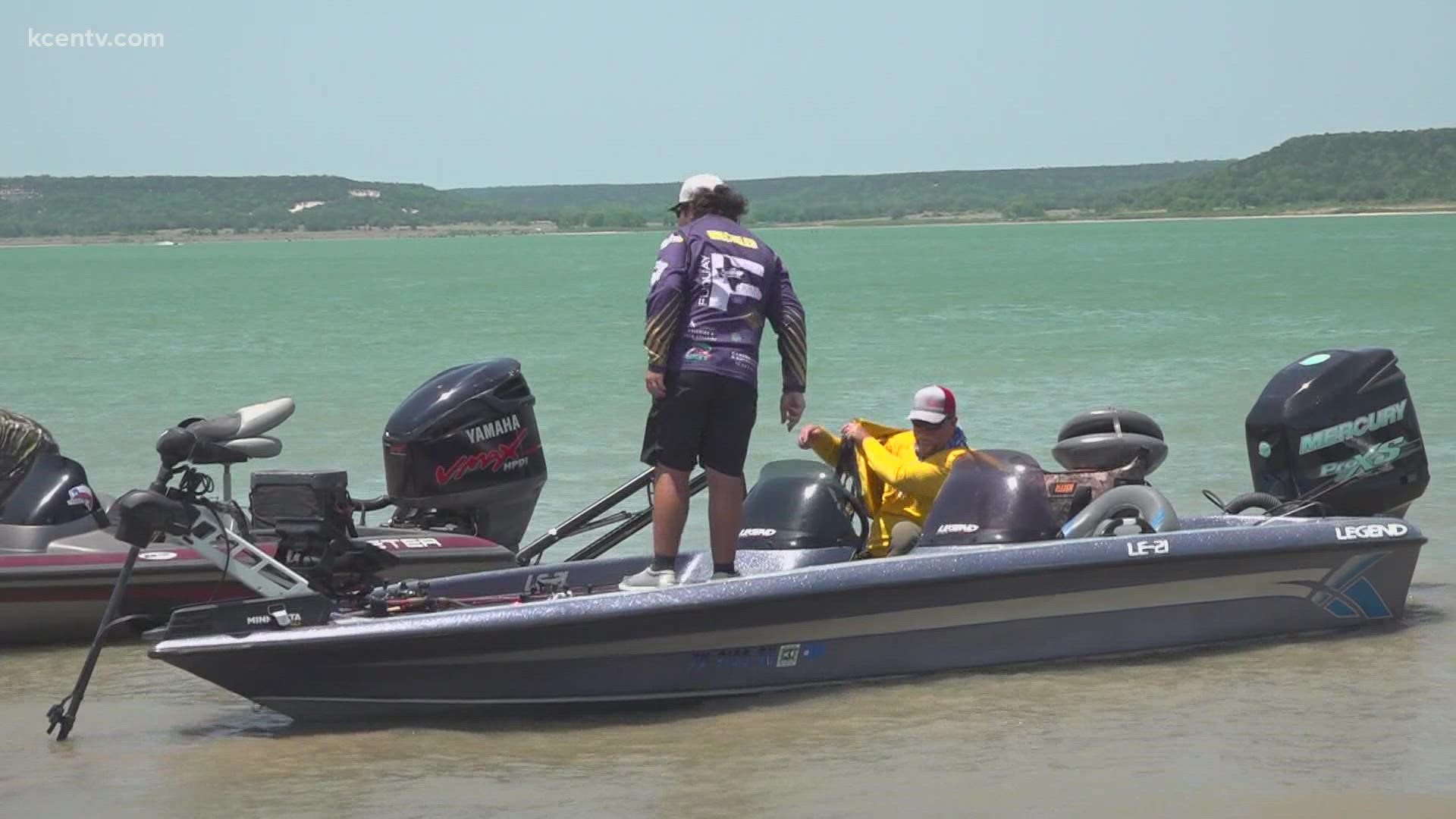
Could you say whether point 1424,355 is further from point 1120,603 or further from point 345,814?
point 345,814

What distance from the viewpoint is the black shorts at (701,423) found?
22.5 feet

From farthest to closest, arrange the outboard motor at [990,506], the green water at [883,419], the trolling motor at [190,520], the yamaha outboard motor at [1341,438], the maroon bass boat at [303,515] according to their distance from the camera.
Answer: the yamaha outboard motor at [1341,438]
the outboard motor at [990,506]
the maroon bass boat at [303,515]
the trolling motor at [190,520]
the green water at [883,419]

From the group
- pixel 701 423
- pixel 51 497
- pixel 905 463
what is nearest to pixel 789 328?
pixel 701 423

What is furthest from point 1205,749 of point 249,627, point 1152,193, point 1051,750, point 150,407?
point 1152,193

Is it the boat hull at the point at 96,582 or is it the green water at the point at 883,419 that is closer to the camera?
the green water at the point at 883,419

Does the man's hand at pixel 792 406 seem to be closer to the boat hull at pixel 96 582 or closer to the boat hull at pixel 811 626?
the boat hull at pixel 811 626

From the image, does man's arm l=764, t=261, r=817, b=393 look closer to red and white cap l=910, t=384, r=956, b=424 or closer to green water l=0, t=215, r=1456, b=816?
red and white cap l=910, t=384, r=956, b=424

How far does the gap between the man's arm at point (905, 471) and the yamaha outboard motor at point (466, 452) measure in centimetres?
194

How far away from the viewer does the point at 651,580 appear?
23.2 feet

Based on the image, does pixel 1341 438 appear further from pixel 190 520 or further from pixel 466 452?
pixel 190 520

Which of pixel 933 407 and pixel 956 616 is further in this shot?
pixel 933 407

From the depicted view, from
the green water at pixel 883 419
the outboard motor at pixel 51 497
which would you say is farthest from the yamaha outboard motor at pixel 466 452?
the green water at pixel 883 419

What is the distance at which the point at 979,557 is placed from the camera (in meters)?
7.20

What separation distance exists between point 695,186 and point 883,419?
1156cm
